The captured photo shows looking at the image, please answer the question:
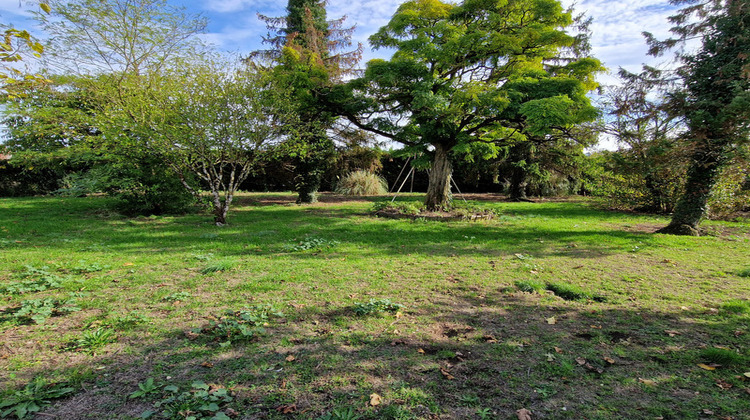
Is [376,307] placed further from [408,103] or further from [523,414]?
[408,103]

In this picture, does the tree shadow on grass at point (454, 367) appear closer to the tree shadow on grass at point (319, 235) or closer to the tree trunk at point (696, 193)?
the tree shadow on grass at point (319, 235)

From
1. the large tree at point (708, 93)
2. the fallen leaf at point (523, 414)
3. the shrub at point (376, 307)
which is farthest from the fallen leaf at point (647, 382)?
the large tree at point (708, 93)

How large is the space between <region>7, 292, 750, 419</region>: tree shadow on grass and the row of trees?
4.61 metres

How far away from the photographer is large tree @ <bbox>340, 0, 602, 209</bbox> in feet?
28.5

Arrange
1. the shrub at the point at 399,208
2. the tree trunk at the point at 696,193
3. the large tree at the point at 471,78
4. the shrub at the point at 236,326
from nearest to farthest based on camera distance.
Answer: the shrub at the point at 236,326
the tree trunk at the point at 696,193
the large tree at the point at 471,78
the shrub at the point at 399,208

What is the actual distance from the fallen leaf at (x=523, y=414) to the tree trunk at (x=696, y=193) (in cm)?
761

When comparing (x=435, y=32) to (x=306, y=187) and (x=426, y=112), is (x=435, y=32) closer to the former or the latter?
(x=426, y=112)

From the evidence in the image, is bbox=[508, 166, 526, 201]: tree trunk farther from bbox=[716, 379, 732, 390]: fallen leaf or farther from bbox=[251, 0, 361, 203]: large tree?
bbox=[716, 379, 732, 390]: fallen leaf

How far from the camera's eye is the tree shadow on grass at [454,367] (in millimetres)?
2027

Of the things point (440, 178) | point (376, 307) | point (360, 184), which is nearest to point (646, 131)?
point (440, 178)

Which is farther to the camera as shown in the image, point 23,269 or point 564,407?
point 23,269

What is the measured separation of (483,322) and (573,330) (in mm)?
782

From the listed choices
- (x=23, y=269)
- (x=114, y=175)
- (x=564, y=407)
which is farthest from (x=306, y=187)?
(x=564, y=407)

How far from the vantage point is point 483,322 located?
322 cm
